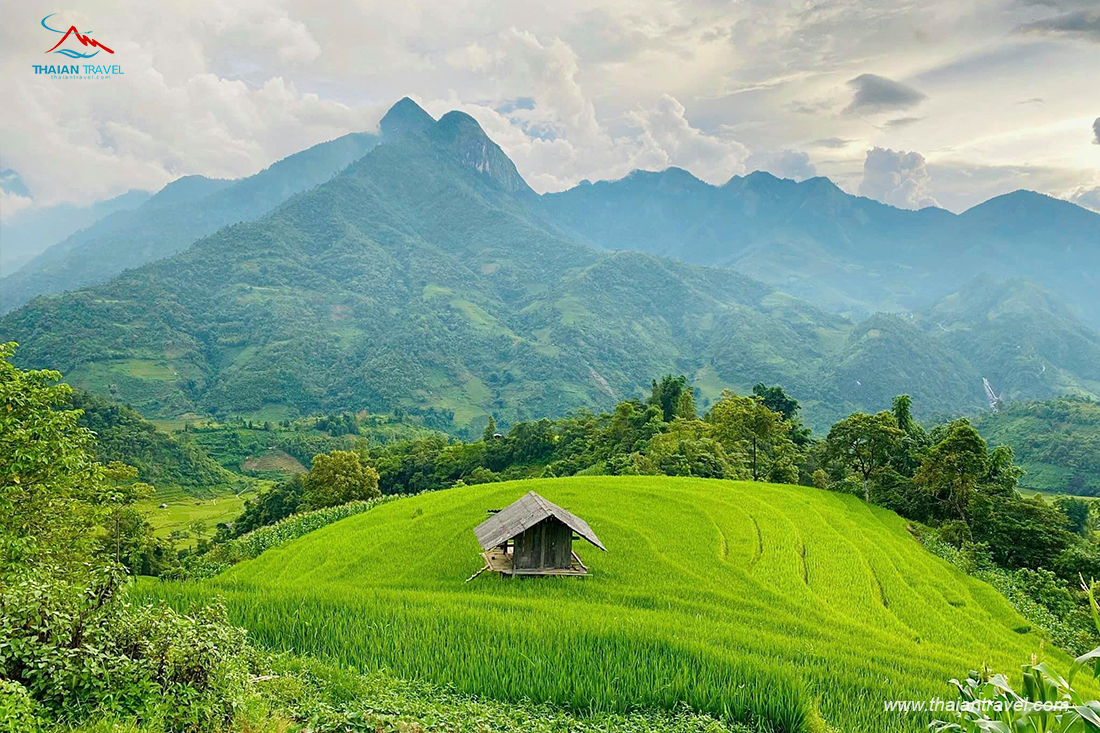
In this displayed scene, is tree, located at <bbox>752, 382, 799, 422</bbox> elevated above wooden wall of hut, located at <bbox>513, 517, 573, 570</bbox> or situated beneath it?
elevated above

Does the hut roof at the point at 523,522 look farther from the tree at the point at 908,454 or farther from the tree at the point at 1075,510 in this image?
the tree at the point at 1075,510

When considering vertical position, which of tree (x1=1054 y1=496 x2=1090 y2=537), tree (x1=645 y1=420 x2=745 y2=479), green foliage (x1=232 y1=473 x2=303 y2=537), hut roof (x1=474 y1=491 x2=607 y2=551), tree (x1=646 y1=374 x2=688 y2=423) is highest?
tree (x1=646 y1=374 x2=688 y2=423)

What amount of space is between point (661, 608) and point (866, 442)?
2788 cm

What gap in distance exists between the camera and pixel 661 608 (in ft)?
47.2

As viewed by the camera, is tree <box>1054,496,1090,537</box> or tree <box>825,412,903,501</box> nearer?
tree <box>825,412,903,501</box>

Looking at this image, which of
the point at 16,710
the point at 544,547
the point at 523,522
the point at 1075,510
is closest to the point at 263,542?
the point at 544,547

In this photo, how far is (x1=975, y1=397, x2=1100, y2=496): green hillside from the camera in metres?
79.6

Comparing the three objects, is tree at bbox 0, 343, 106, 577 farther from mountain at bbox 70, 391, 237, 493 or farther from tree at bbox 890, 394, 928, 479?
mountain at bbox 70, 391, 237, 493

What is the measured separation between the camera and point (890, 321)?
19925 centimetres

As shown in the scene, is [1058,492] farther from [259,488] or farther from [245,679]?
[259,488]

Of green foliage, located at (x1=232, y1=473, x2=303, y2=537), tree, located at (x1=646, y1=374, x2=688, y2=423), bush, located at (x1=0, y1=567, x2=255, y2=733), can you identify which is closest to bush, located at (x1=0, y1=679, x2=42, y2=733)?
bush, located at (x1=0, y1=567, x2=255, y2=733)

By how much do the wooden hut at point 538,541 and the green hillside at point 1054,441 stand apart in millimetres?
92657

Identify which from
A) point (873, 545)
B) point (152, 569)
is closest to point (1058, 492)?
point (873, 545)

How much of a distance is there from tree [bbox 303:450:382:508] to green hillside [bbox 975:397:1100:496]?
9215cm
